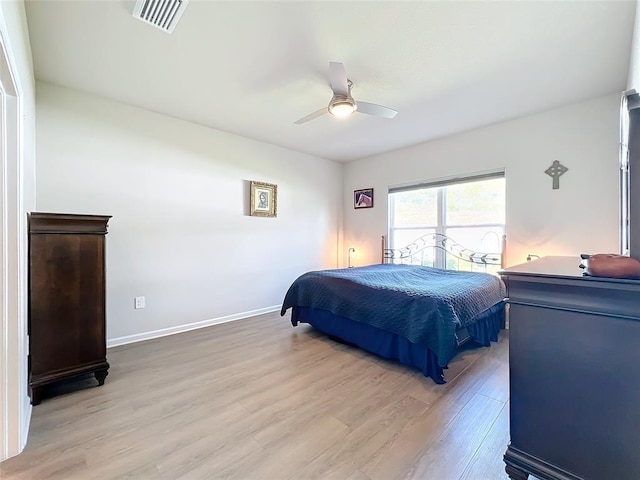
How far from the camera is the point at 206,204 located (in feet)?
11.6

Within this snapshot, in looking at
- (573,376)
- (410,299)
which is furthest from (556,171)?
(573,376)

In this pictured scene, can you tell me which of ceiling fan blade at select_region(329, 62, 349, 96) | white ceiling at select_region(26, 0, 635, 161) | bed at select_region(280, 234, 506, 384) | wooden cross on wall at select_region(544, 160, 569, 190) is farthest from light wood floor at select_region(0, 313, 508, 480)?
white ceiling at select_region(26, 0, 635, 161)

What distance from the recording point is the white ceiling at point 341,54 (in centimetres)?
174

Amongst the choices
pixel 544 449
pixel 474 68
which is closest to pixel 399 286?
pixel 544 449

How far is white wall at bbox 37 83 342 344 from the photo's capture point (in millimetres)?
2645

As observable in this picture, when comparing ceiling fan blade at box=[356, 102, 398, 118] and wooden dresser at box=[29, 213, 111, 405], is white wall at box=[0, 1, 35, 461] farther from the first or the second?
ceiling fan blade at box=[356, 102, 398, 118]

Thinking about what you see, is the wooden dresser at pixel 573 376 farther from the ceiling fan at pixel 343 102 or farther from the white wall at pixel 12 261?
the white wall at pixel 12 261

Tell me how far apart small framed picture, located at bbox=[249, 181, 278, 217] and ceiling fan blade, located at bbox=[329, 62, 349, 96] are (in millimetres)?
2032

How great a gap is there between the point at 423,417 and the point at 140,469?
60.6 inches

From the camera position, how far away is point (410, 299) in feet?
7.52

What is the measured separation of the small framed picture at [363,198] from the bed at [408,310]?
66.9 inches

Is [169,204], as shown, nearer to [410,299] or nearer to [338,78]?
[338,78]

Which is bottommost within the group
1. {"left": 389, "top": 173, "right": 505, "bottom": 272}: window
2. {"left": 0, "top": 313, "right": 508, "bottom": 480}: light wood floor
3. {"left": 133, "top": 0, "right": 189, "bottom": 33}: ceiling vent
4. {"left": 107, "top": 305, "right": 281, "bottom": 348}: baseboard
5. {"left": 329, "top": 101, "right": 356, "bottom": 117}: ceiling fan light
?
{"left": 0, "top": 313, "right": 508, "bottom": 480}: light wood floor

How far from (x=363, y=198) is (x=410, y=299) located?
295 centimetres
